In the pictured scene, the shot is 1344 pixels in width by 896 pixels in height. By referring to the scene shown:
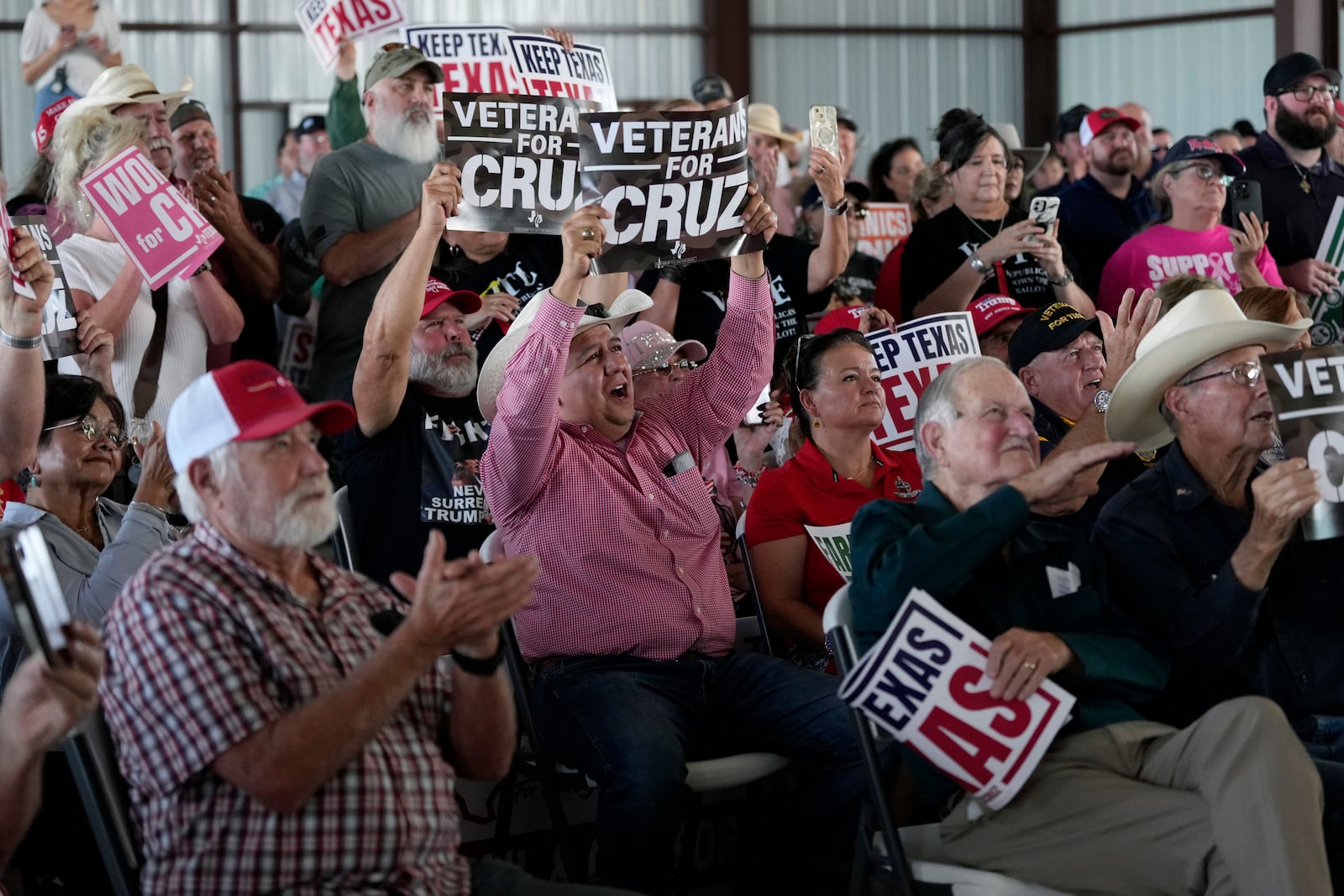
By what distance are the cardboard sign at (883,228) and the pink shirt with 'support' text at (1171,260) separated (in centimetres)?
141

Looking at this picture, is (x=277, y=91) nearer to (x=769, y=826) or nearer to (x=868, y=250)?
(x=868, y=250)

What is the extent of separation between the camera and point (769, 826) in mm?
4250

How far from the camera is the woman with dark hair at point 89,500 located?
12.0ft

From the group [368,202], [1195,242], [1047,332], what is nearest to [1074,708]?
[1047,332]

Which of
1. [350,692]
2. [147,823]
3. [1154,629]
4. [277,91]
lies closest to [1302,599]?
[1154,629]

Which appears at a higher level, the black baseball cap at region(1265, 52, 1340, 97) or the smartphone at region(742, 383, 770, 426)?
the black baseball cap at region(1265, 52, 1340, 97)

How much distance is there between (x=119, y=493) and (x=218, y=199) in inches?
46.0

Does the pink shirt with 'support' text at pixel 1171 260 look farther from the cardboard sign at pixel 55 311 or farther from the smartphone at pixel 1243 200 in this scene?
the cardboard sign at pixel 55 311

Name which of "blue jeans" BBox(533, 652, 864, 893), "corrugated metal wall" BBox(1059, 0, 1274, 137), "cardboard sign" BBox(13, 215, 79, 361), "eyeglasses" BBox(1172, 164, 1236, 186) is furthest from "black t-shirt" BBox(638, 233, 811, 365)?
"corrugated metal wall" BBox(1059, 0, 1274, 137)

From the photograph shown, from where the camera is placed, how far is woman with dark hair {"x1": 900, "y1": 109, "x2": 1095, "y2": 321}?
229 inches

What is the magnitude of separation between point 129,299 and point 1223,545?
10.3 feet

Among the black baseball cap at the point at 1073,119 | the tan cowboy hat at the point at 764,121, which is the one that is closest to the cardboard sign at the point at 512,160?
the tan cowboy hat at the point at 764,121

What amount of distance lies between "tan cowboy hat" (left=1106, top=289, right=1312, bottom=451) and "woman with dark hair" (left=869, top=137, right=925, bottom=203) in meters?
4.89

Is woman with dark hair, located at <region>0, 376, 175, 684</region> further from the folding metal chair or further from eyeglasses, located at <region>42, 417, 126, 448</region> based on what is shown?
the folding metal chair
